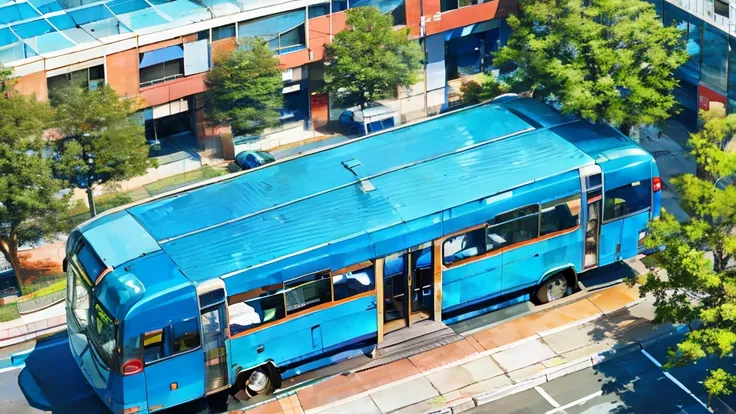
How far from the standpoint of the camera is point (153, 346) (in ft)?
→ 90.9

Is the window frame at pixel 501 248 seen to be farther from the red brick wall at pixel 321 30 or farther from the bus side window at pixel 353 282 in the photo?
the red brick wall at pixel 321 30

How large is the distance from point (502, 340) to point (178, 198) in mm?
10230

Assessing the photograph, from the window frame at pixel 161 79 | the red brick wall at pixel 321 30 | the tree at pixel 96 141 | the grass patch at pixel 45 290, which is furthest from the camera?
the red brick wall at pixel 321 30

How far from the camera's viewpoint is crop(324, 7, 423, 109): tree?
43062 mm

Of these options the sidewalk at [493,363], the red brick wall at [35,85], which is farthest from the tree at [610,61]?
the red brick wall at [35,85]

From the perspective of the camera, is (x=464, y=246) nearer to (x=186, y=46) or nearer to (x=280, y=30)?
(x=280, y=30)

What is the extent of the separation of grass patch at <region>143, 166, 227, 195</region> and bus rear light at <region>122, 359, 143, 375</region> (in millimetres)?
15842

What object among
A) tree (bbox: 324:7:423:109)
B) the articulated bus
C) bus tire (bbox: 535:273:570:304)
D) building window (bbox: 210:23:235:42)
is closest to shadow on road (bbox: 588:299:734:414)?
bus tire (bbox: 535:273:570:304)

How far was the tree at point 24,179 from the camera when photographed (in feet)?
112

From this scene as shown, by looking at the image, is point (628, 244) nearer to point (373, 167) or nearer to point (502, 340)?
point (502, 340)

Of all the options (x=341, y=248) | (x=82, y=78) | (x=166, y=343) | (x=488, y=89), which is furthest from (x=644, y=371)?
(x=82, y=78)

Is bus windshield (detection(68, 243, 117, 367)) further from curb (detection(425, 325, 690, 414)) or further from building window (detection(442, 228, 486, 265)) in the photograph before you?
building window (detection(442, 228, 486, 265))

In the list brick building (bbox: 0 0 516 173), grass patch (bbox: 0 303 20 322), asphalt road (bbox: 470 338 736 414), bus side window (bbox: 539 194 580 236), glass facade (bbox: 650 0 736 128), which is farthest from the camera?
brick building (bbox: 0 0 516 173)

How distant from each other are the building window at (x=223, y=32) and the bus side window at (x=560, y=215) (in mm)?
16652
